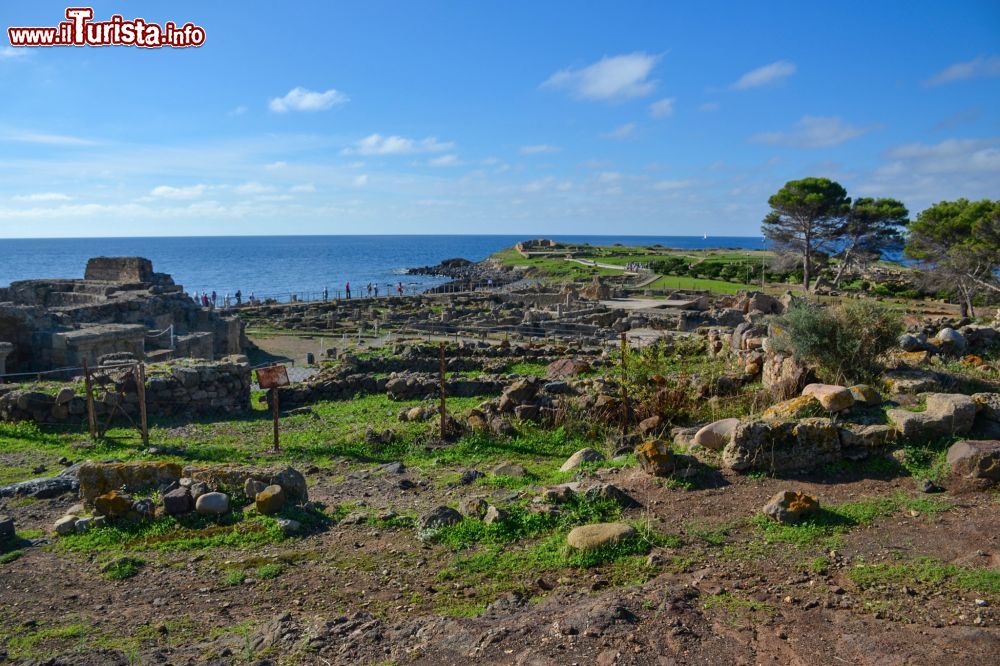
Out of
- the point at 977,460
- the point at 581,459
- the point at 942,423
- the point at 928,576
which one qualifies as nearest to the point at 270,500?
the point at 581,459

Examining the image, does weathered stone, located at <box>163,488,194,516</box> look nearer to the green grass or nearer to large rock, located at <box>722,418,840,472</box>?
large rock, located at <box>722,418,840,472</box>

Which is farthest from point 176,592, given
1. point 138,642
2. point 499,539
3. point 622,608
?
point 622,608

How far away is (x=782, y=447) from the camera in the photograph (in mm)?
9289

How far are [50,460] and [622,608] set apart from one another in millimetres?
10716

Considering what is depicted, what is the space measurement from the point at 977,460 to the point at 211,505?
9.29 meters

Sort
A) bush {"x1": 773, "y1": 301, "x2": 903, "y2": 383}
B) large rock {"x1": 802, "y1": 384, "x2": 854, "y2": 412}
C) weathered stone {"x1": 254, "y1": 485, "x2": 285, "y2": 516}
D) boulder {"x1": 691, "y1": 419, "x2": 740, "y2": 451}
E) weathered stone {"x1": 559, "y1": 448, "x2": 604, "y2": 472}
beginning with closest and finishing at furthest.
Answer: weathered stone {"x1": 254, "y1": 485, "x2": 285, "y2": 516}
boulder {"x1": 691, "y1": 419, "x2": 740, "y2": 451}
large rock {"x1": 802, "y1": 384, "x2": 854, "y2": 412}
weathered stone {"x1": 559, "y1": 448, "x2": 604, "y2": 472}
bush {"x1": 773, "y1": 301, "x2": 903, "y2": 383}

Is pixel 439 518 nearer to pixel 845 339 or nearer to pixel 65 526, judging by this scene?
pixel 65 526

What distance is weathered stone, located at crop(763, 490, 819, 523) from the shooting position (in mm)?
7664

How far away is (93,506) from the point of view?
8.80 metres

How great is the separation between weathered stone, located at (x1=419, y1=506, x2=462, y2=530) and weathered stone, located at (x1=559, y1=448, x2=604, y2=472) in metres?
2.69

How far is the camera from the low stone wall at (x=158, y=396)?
1470 cm

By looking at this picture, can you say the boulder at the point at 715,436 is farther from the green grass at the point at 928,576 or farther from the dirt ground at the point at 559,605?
the green grass at the point at 928,576

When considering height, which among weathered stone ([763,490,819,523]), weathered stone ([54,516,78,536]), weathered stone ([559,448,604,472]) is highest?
weathered stone ([763,490,819,523])

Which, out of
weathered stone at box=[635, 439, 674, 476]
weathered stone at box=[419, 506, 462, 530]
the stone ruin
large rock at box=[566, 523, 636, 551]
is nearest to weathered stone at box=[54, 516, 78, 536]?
weathered stone at box=[419, 506, 462, 530]
